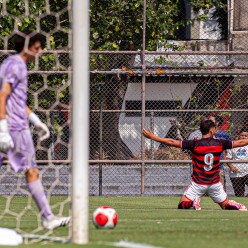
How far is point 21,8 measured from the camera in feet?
57.7

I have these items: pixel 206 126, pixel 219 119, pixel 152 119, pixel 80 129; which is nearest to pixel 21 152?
pixel 80 129

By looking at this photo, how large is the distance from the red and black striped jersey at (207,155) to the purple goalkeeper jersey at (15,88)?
501 centimetres

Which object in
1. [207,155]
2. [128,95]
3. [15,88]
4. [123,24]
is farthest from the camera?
[128,95]

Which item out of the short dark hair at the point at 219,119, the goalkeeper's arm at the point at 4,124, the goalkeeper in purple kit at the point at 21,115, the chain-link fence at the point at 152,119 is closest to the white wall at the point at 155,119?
the chain-link fence at the point at 152,119

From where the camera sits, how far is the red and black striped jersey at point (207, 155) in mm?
12820

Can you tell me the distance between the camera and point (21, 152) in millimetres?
8070

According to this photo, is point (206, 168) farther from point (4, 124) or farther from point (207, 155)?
point (4, 124)

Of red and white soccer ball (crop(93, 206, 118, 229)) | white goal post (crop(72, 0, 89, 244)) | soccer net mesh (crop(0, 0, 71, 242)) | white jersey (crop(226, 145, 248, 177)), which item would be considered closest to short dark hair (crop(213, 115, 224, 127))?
white jersey (crop(226, 145, 248, 177))

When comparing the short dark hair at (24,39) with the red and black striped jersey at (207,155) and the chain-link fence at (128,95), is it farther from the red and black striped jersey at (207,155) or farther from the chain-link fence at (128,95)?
the chain-link fence at (128,95)

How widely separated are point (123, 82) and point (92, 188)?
→ 2.18 metres

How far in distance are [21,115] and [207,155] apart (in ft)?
17.2

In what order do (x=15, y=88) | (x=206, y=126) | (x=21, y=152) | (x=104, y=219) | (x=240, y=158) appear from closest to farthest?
(x=15, y=88), (x=21, y=152), (x=104, y=219), (x=206, y=126), (x=240, y=158)

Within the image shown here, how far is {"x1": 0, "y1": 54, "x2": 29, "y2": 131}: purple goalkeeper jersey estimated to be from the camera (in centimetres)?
782

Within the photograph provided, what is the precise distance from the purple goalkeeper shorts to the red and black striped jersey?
16.1ft
